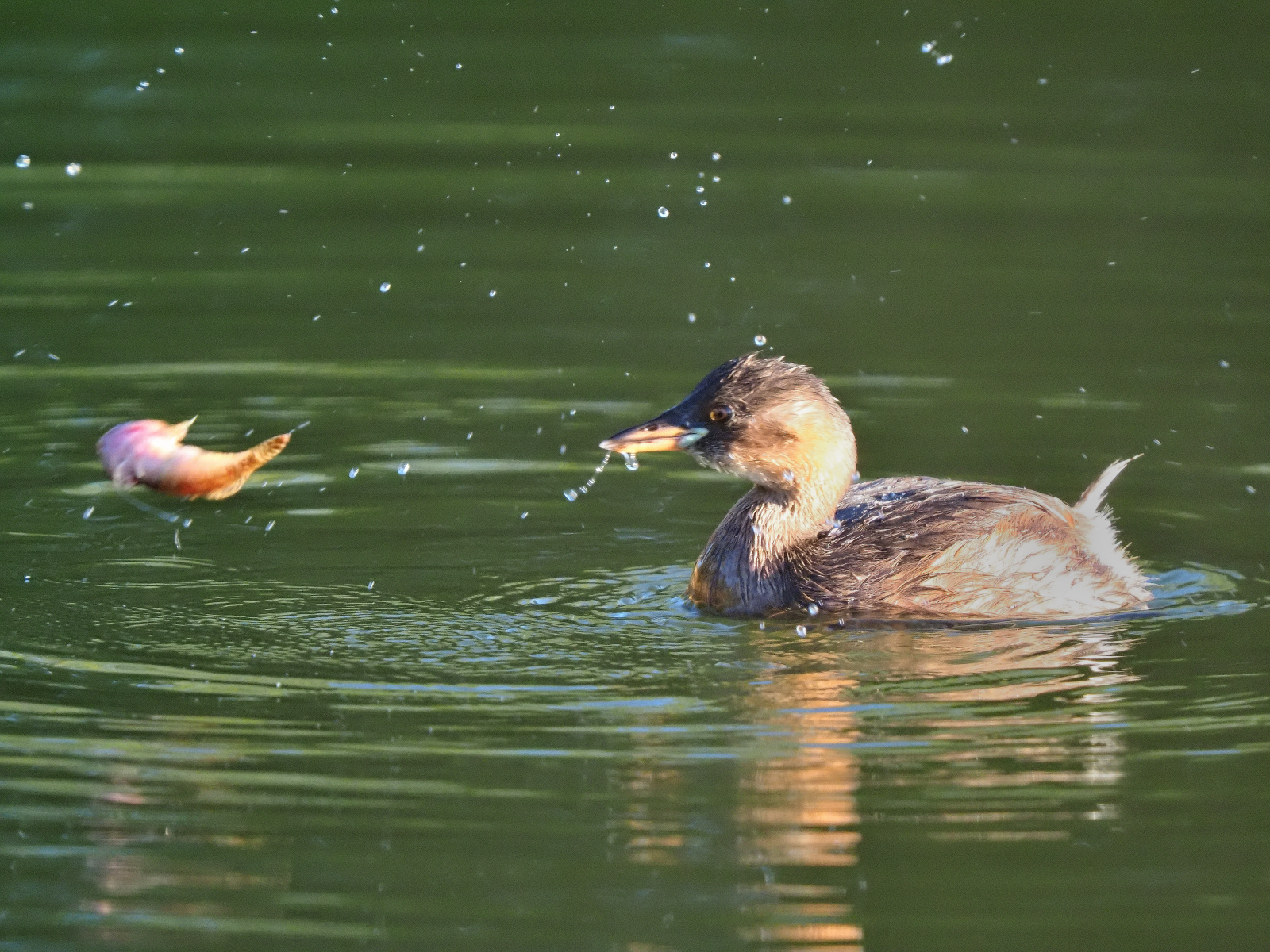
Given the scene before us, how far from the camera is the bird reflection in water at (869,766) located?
19.0 feet

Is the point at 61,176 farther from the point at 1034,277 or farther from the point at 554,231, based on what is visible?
the point at 1034,277

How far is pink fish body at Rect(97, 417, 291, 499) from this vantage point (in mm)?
8125

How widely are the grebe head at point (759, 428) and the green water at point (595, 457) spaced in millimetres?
515

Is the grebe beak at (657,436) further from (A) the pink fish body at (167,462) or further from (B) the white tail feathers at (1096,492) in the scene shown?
(B) the white tail feathers at (1096,492)

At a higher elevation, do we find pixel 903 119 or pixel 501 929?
pixel 903 119

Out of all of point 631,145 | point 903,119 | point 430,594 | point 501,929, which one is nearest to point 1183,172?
point 903,119

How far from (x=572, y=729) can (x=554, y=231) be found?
6.99 metres

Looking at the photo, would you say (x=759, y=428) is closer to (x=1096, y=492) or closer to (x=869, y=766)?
(x=1096, y=492)

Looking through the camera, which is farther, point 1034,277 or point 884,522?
point 1034,277

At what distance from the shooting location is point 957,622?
8398 mm

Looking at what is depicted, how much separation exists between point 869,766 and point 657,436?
8.00ft

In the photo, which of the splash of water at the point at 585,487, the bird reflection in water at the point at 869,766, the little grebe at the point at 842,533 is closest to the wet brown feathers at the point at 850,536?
the little grebe at the point at 842,533

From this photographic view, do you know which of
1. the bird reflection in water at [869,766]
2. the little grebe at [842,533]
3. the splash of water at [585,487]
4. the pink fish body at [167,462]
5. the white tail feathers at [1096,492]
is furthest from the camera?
the splash of water at [585,487]

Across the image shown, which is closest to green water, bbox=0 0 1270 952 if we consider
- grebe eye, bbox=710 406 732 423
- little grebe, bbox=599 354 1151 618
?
little grebe, bbox=599 354 1151 618
